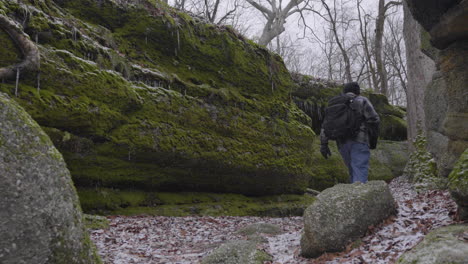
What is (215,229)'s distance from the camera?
6.99m

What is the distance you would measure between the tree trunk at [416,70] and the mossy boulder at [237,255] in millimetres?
10470

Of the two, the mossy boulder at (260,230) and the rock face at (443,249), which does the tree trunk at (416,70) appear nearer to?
the mossy boulder at (260,230)

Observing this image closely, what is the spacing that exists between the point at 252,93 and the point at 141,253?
7.18 m

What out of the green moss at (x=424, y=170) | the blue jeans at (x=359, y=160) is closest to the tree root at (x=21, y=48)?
the blue jeans at (x=359, y=160)

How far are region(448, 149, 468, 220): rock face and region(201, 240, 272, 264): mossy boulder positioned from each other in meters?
2.46

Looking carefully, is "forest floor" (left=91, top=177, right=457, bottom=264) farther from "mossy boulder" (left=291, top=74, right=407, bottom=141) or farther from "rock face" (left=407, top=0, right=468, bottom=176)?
"mossy boulder" (left=291, top=74, right=407, bottom=141)

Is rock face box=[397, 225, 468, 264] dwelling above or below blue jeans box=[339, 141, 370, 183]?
below

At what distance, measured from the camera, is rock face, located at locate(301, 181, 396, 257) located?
3.97 meters

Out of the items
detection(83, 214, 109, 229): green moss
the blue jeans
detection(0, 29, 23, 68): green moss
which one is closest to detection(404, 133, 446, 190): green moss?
the blue jeans

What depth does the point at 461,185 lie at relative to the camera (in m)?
3.13

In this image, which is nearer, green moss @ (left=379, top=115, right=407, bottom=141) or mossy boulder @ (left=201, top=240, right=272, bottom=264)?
mossy boulder @ (left=201, top=240, right=272, bottom=264)

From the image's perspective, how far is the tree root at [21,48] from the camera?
5.93 meters

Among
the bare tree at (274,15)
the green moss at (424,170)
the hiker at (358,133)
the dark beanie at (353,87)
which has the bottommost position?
the green moss at (424,170)

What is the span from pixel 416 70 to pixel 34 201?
46.2 feet
